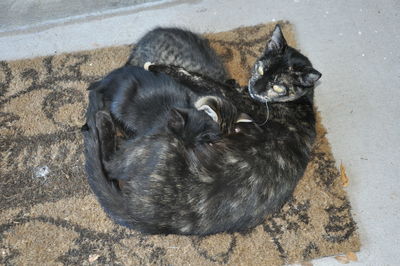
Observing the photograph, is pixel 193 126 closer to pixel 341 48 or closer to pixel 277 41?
pixel 277 41

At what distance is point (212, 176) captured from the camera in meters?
1.58

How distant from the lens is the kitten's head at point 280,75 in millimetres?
1967

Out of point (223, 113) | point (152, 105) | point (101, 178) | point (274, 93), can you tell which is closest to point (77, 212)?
point (101, 178)

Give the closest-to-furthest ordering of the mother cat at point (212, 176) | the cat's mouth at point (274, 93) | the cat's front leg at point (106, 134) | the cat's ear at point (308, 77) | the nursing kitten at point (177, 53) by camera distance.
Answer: the mother cat at point (212, 176) → the cat's front leg at point (106, 134) → the cat's ear at point (308, 77) → the cat's mouth at point (274, 93) → the nursing kitten at point (177, 53)

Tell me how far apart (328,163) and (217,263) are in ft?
3.01

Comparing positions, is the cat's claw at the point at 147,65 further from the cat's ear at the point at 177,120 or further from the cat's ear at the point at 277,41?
the cat's ear at the point at 277,41

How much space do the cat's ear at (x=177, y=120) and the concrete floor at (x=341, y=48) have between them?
1047mm

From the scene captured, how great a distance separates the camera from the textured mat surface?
1.99 meters

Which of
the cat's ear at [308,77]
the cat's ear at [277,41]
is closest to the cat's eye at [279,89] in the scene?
the cat's ear at [308,77]

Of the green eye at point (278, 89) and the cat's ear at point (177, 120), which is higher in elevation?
the green eye at point (278, 89)

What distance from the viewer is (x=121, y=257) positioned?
1.98m

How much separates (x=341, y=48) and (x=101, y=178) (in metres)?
1.91

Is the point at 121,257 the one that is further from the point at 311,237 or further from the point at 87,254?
the point at 311,237

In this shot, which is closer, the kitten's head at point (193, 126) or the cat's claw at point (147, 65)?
the kitten's head at point (193, 126)
